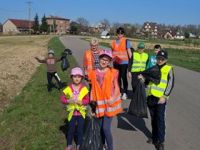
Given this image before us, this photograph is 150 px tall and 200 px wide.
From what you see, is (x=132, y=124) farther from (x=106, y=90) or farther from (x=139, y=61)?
(x=106, y=90)

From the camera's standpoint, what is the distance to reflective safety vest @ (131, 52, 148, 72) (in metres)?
10.1

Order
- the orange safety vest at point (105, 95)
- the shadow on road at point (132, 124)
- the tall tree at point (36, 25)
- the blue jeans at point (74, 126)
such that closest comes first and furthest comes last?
the orange safety vest at point (105, 95)
the blue jeans at point (74, 126)
the shadow on road at point (132, 124)
the tall tree at point (36, 25)

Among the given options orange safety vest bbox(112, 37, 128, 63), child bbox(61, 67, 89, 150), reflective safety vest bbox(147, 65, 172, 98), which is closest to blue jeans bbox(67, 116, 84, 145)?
child bbox(61, 67, 89, 150)

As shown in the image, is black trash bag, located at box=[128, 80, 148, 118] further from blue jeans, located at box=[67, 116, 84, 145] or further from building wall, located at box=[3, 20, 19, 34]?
building wall, located at box=[3, 20, 19, 34]

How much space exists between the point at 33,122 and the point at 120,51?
3.31 m

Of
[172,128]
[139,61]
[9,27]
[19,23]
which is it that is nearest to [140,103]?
[172,128]

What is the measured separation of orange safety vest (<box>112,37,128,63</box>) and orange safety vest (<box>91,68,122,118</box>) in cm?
472

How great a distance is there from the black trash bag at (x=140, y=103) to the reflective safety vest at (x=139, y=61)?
292 centimetres

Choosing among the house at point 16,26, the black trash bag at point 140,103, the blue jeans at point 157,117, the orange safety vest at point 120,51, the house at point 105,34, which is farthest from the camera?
the house at point 16,26

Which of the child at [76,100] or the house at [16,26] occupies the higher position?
the child at [76,100]

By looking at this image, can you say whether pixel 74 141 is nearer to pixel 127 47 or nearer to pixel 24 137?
pixel 24 137

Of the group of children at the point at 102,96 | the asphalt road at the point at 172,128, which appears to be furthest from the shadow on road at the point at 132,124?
the group of children at the point at 102,96

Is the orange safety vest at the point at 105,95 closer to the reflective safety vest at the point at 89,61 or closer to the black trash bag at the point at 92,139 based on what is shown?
the black trash bag at the point at 92,139

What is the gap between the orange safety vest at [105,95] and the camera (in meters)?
5.91
